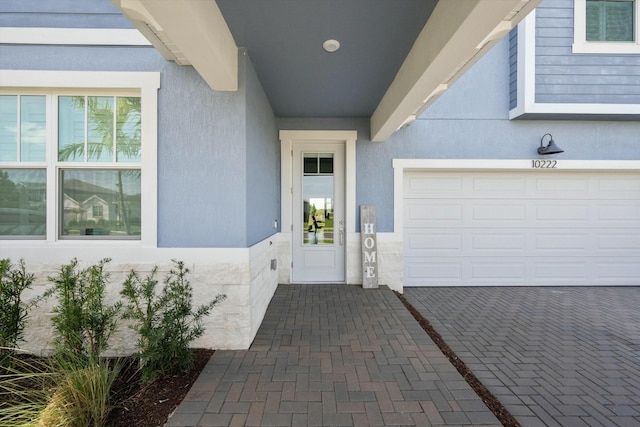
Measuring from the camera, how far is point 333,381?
2.52m

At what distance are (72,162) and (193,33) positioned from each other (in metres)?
1.98

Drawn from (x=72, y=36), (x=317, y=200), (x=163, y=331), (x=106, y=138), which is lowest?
(x=163, y=331)

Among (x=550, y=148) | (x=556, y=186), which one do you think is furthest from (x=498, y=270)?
(x=550, y=148)

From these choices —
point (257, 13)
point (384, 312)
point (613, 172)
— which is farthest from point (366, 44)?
point (613, 172)

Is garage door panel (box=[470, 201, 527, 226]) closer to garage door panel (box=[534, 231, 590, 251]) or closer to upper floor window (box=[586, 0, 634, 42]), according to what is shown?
garage door panel (box=[534, 231, 590, 251])

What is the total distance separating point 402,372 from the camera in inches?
105

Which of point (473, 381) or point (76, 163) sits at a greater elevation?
point (76, 163)

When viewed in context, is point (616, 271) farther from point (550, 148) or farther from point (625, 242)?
point (550, 148)

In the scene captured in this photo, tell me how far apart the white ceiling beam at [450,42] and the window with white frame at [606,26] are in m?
3.58

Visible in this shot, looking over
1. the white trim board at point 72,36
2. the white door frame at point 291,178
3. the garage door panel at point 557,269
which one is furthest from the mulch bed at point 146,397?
the garage door panel at point 557,269

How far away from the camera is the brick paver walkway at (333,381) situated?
2121 mm

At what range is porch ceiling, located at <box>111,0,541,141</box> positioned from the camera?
82.4 inches

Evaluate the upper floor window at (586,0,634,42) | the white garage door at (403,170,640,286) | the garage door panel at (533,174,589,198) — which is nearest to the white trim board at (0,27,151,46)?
the white garage door at (403,170,640,286)

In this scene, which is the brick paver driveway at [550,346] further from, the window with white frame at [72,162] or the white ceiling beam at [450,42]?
the window with white frame at [72,162]
